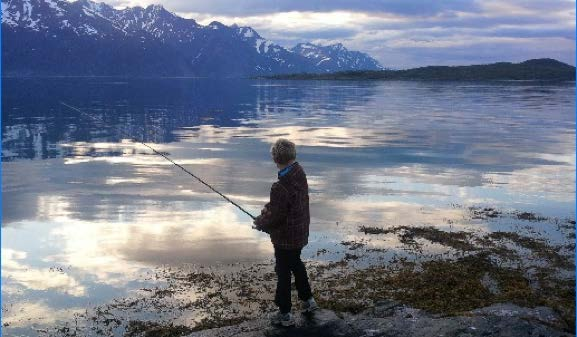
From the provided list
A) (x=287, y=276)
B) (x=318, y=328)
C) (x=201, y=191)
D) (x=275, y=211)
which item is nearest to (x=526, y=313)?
(x=318, y=328)

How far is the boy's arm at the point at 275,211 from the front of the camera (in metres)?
7.91

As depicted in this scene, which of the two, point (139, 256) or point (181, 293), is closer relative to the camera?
point (181, 293)

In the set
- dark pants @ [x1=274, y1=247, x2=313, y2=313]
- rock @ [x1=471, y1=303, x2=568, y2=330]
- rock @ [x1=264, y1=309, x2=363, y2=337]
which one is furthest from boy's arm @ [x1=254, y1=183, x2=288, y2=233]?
rock @ [x1=471, y1=303, x2=568, y2=330]

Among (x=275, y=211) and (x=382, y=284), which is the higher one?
(x=275, y=211)

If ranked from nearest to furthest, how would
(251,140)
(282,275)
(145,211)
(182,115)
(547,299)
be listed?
(282,275)
(547,299)
(145,211)
(251,140)
(182,115)

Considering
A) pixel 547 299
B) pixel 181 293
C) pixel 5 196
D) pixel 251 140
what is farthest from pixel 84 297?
pixel 251 140

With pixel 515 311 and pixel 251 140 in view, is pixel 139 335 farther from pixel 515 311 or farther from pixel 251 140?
pixel 251 140

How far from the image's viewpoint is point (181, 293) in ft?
35.4

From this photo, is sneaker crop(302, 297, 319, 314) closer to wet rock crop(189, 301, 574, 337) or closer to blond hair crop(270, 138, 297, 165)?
Answer: wet rock crop(189, 301, 574, 337)

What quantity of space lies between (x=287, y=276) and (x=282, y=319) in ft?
1.96

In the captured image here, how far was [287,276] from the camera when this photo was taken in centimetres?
838

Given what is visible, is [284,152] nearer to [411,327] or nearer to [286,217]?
[286,217]

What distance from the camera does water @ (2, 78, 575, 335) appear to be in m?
12.2

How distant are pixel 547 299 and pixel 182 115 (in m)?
46.6
